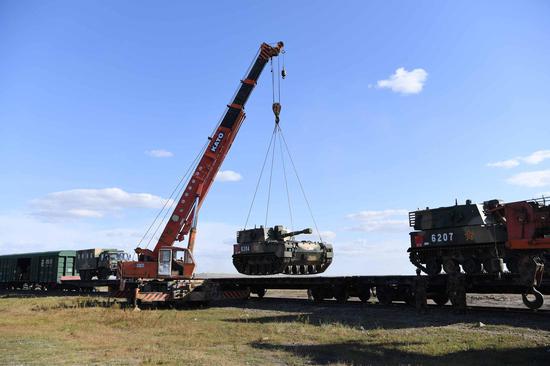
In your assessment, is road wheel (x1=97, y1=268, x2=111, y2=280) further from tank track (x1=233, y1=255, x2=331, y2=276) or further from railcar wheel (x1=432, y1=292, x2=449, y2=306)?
railcar wheel (x1=432, y1=292, x2=449, y2=306)

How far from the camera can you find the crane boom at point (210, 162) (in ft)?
73.6

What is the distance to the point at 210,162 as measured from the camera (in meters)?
22.7

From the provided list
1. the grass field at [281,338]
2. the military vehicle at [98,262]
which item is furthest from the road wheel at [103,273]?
the grass field at [281,338]

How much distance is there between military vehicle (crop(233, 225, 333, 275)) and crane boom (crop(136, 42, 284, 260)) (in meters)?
5.02

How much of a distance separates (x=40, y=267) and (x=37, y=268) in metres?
0.43

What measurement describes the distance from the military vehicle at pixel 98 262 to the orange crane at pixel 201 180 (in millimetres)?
11660

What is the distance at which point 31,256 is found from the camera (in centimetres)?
3691

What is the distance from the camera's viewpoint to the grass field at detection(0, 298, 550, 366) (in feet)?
29.7

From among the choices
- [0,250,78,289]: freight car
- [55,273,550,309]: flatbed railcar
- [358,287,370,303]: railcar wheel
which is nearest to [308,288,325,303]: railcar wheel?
[55,273,550,309]: flatbed railcar

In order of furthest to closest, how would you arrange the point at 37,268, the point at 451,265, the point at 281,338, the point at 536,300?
the point at 37,268 → the point at 451,265 → the point at 536,300 → the point at 281,338

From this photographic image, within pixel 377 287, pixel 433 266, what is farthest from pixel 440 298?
pixel 433 266

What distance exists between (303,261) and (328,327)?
13.5m

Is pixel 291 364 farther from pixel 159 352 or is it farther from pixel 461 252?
pixel 461 252

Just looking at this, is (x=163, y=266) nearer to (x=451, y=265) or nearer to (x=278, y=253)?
(x=278, y=253)
